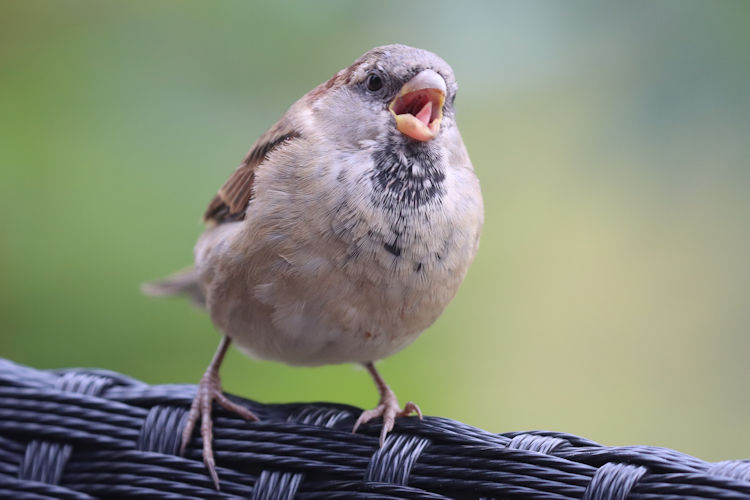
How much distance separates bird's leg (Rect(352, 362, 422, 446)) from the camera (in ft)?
3.93

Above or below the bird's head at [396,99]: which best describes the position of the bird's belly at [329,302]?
below

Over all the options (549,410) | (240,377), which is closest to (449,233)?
(240,377)

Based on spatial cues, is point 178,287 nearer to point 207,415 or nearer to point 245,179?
point 245,179

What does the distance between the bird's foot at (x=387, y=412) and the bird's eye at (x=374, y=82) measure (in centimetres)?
58

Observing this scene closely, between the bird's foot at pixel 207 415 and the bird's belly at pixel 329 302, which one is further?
the bird's belly at pixel 329 302

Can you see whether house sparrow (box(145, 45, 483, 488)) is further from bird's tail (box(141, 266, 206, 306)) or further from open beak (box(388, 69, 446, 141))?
bird's tail (box(141, 266, 206, 306))

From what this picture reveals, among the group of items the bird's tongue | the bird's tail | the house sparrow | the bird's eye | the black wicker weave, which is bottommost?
→ the black wicker weave

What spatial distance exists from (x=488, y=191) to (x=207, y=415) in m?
1.29

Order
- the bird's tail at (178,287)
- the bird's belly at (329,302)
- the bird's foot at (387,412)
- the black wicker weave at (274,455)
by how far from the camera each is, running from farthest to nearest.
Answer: the bird's tail at (178,287)
the bird's belly at (329,302)
the bird's foot at (387,412)
the black wicker weave at (274,455)

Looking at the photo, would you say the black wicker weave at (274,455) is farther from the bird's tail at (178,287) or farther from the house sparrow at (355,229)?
the bird's tail at (178,287)

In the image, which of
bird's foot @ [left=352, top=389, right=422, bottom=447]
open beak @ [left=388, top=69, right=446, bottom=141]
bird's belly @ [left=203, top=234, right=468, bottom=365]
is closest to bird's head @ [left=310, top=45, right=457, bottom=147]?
open beak @ [left=388, top=69, right=446, bottom=141]

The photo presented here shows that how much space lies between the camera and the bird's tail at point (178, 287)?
79.4 inches

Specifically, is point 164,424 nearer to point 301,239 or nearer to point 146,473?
point 146,473

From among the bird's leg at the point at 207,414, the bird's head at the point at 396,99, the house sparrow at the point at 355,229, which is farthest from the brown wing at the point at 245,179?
the bird's leg at the point at 207,414
